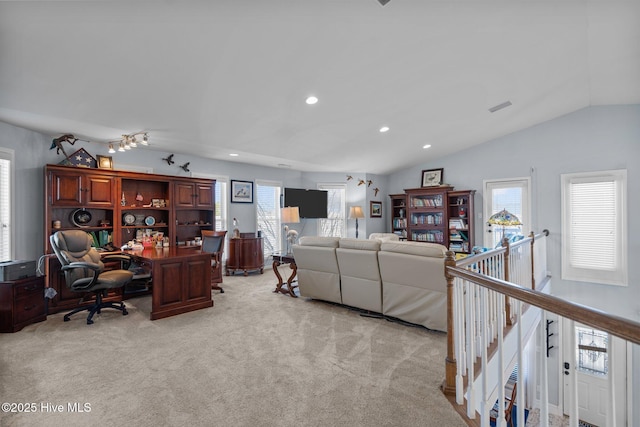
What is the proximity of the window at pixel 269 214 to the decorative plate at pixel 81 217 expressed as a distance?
10.1ft

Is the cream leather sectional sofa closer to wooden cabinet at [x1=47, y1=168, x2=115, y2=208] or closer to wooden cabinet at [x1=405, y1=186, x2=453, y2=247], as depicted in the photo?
wooden cabinet at [x1=47, y1=168, x2=115, y2=208]

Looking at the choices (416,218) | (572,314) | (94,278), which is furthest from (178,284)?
(416,218)

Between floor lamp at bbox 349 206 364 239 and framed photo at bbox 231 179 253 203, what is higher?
framed photo at bbox 231 179 253 203

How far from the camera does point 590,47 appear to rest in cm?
352

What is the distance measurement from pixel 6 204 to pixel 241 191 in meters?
3.53

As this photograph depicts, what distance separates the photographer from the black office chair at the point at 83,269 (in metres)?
3.52

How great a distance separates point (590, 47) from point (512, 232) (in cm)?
370

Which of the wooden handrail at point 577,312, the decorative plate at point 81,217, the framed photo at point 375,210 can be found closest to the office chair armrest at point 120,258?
the decorative plate at point 81,217

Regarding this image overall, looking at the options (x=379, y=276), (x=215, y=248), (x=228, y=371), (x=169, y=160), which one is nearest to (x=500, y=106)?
(x=379, y=276)

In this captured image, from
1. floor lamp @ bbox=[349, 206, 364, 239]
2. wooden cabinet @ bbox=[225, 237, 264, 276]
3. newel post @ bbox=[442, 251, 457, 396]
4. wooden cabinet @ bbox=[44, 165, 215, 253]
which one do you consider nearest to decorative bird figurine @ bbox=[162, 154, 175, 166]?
wooden cabinet @ bbox=[44, 165, 215, 253]

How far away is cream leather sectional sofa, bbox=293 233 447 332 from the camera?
319cm

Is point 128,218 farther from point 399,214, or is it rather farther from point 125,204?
point 399,214

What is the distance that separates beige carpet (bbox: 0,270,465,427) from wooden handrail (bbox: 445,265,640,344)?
995 mm

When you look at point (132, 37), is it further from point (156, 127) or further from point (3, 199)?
point (3, 199)
